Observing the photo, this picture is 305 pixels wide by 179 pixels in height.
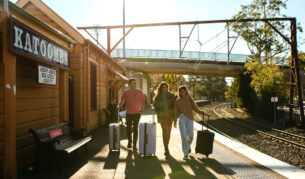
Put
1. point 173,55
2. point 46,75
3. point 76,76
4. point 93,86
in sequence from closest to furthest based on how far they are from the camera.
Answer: point 46,75 → point 76,76 → point 93,86 → point 173,55

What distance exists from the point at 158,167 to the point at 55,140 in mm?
2068

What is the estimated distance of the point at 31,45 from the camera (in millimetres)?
4312

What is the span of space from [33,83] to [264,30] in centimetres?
2935

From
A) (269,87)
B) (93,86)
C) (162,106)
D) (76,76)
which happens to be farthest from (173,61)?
(162,106)

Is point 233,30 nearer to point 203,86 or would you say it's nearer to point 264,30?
point 264,30

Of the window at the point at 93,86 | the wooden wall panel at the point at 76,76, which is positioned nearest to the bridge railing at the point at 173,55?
the window at the point at 93,86

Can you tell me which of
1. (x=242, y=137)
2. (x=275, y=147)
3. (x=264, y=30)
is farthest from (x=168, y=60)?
(x=275, y=147)

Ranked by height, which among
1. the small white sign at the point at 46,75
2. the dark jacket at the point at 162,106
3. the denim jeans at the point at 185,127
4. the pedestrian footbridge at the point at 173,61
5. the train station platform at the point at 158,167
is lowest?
the train station platform at the point at 158,167

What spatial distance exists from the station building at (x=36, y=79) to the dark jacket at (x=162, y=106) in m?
2.01

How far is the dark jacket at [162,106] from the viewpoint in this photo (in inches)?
228

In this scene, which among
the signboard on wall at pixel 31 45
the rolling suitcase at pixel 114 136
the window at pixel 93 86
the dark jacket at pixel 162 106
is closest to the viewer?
the signboard on wall at pixel 31 45

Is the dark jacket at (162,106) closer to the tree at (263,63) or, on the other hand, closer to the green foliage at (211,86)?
the tree at (263,63)

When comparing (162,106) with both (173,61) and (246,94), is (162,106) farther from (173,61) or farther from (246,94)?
(246,94)

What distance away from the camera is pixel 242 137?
12.1 m
